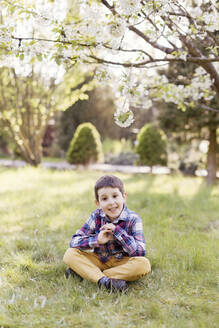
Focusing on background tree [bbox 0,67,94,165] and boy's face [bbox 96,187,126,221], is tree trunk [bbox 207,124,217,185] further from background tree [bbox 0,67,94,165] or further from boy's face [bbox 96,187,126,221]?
boy's face [bbox 96,187,126,221]

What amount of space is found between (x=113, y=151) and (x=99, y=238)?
2055 cm

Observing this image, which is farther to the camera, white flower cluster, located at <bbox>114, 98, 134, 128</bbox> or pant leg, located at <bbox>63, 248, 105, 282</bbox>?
white flower cluster, located at <bbox>114, 98, 134, 128</bbox>

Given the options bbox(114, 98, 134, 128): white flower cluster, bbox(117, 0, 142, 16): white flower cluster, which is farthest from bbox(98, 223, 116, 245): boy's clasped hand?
bbox(117, 0, 142, 16): white flower cluster

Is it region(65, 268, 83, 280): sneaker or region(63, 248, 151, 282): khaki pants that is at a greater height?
region(63, 248, 151, 282): khaki pants

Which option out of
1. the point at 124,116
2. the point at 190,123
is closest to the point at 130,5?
the point at 124,116

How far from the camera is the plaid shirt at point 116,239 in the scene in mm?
2553

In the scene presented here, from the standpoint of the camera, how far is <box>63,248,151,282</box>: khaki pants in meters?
2.52

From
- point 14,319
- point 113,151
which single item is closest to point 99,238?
point 14,319

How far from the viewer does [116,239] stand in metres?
2.55

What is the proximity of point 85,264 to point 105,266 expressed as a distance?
187 millimetres

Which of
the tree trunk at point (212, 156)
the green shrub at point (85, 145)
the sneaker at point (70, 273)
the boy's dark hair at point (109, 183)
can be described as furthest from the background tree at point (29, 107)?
the sneaker at point (70, 273)

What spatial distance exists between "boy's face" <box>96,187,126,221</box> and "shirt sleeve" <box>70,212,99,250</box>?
0.19m

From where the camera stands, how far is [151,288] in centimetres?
251

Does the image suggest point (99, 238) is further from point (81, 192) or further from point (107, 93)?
point (107, 93)
